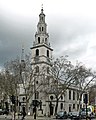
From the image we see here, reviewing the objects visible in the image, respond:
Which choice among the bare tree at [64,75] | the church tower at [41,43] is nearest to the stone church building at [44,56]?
the church tower at [41,43]

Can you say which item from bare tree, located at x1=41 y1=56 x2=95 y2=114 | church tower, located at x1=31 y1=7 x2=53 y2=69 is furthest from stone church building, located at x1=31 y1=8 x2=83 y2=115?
bare tree, located at x1=41 y1=56 x2=95 y2=114

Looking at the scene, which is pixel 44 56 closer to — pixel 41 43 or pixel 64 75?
pixel 41 43

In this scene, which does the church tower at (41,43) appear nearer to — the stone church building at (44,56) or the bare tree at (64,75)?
the stone church building at (44,56)

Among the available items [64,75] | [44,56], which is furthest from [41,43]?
[64,75]

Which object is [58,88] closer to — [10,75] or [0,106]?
[10,75]

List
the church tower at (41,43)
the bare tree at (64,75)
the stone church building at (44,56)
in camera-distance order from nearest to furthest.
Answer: the bare tree at (64,75) → the stone church building at (44,56) → the church tower at (41,43)

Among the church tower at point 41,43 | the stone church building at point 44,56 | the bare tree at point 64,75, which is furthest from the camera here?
the church tower at point 41,43

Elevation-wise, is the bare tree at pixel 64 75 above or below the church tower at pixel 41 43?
below

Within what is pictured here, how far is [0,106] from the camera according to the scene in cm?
9031

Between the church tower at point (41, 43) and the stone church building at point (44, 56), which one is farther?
the church tower at point (41, 43)

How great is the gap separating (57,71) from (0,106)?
1606 inches

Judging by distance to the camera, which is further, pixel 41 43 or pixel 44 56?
pixel 41 43

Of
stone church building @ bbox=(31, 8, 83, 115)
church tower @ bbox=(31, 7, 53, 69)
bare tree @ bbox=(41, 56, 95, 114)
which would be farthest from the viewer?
church tower @ bbox=(31, 7, 53, 69)

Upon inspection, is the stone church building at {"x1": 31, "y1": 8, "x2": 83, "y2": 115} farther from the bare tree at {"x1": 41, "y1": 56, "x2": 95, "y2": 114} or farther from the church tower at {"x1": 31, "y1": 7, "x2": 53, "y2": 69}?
the bare tree at {"x1": 41, "y1": 56, "x2": 95, "y2": 114}
